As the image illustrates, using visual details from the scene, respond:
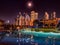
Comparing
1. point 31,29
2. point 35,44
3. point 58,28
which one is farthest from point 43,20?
point 35,44

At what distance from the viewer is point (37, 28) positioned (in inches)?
1987

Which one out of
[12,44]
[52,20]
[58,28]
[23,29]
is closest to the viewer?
[12,44]

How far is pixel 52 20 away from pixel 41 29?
6.39 meters

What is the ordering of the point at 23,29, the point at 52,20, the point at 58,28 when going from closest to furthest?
the point at 58,28 → the point at 23,29 → the point at 52,20

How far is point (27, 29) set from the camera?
51219mm

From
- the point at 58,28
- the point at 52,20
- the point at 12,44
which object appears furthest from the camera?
the point at 52,20

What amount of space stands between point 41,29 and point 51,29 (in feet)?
8.31

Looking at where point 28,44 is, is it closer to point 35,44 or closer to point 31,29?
point 35,44

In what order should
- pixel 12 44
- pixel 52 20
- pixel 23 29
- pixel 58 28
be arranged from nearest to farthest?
pixel 12 44 < pixel 58 28 < pixel 23 29 < pixel 52 20

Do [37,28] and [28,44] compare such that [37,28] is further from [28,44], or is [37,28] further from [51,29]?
[28,44]

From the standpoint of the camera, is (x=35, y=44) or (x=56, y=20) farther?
(x=56, y=20)

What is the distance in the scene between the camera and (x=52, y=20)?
179 ft

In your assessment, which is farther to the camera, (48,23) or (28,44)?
(48,23)

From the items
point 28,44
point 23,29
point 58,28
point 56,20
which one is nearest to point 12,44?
point 28,44
